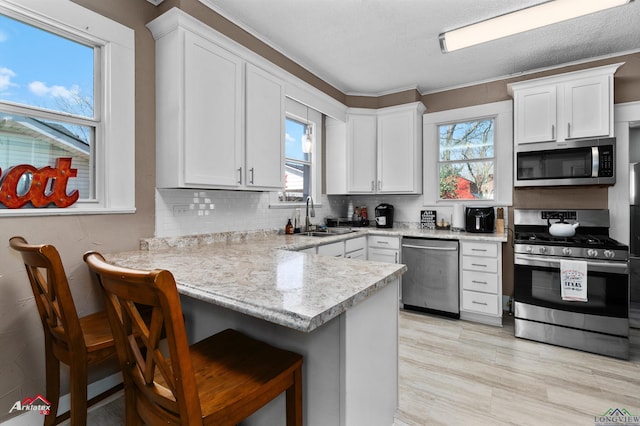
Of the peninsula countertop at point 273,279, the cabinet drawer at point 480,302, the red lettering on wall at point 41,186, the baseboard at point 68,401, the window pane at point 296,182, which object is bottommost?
the baseboard at point 68,401

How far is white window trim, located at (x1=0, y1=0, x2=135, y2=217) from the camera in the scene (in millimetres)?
1876

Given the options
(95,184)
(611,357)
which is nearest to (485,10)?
(611,357)

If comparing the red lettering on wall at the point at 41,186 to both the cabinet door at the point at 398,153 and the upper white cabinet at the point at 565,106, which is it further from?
the upper white cabinet at the point at 565,106

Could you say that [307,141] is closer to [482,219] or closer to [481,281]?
[482,219]

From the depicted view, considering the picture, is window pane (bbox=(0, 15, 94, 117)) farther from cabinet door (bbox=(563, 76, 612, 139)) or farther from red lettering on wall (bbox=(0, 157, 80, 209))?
A: cabinet door (bbox=(563, 76, 612, 139))

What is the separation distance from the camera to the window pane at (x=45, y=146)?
1.68m

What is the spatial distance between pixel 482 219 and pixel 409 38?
2054 millimetres

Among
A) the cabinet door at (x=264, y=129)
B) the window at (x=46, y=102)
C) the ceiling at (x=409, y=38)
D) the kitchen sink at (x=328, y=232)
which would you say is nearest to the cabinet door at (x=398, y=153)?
the ceiling at (x=409, y=38)

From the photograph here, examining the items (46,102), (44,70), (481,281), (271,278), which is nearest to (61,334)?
(271,278)

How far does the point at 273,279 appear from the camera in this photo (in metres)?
1.31

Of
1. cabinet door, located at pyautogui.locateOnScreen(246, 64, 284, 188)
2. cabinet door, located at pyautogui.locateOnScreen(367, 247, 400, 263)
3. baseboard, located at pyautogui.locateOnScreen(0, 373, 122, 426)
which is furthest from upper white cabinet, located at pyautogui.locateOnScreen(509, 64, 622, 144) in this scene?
baseboard, located at pyautogui.locateOnScreen(0, 373, 122, 426)

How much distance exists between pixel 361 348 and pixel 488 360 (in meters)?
1.84

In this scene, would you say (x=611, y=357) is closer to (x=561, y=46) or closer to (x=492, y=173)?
(x=492, y=173)

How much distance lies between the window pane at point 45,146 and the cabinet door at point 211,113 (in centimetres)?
60
